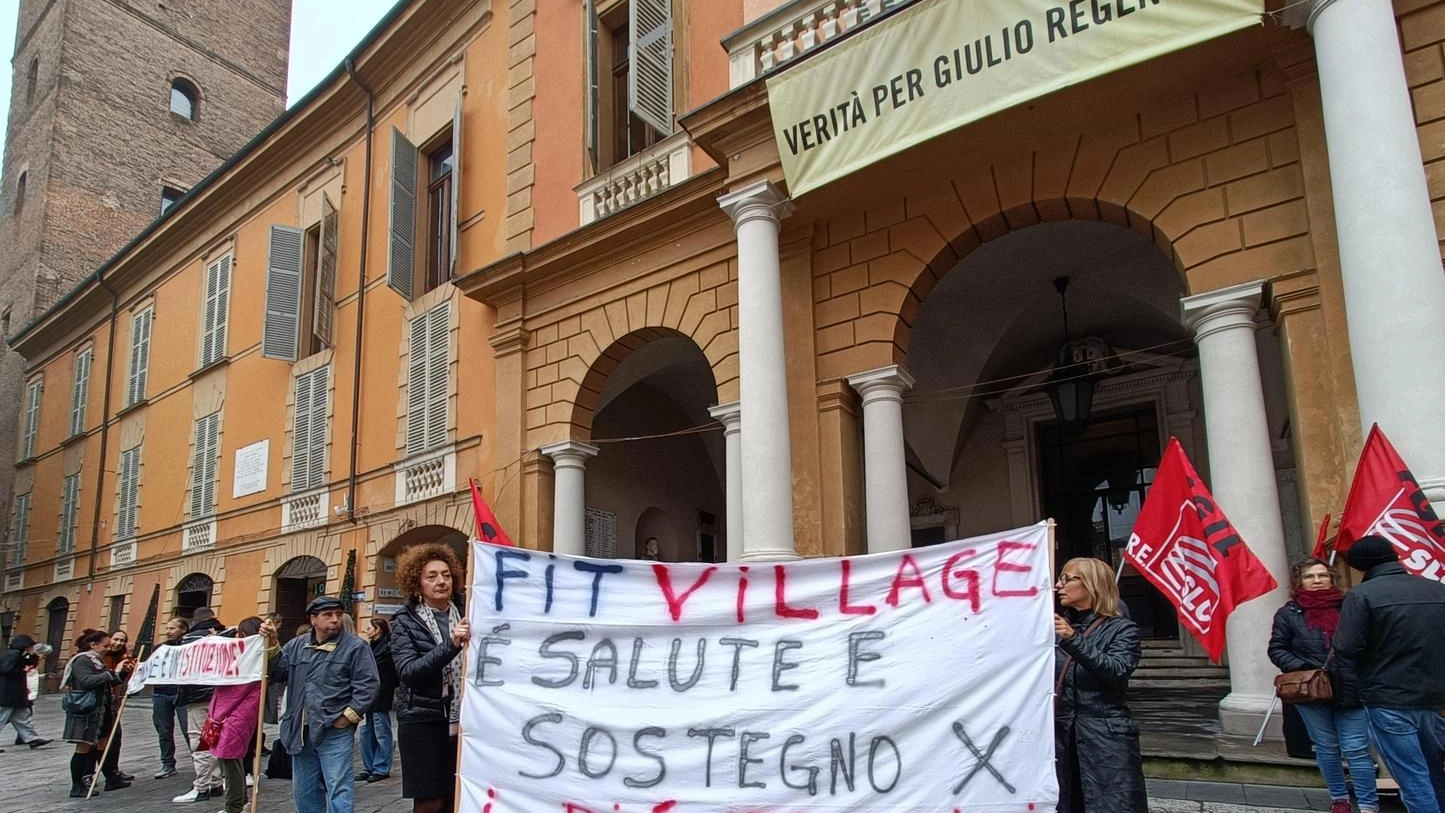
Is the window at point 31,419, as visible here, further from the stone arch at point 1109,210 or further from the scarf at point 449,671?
the scarf at point 449,671

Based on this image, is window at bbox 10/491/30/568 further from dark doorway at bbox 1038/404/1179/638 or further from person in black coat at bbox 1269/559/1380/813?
person in black coat at bbox 1269/559/1380/813

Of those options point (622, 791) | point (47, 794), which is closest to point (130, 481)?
point (47, 794)

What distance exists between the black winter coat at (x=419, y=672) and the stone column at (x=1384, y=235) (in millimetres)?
5513

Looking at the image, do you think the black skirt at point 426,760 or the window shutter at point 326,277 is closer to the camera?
the black skirt at point 426,760

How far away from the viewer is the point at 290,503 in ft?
56.4

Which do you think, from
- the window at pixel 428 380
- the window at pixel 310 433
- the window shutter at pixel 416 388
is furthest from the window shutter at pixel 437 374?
the window at pixel 310 433

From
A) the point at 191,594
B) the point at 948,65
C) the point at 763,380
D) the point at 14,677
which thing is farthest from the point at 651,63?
the point at 191,594

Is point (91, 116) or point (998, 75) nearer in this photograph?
point (998, 75)

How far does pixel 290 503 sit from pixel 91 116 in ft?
61.7

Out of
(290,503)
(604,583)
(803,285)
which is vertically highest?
(803,285)

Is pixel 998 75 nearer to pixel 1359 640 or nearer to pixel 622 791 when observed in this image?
pixel 1359 640

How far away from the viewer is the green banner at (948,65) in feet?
23.5

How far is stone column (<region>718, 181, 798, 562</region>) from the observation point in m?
8.98

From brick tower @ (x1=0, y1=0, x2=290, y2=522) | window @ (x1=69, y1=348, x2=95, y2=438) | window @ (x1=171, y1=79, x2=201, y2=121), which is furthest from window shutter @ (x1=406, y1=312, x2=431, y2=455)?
window @ (x1=171, y1=79, x2=201, y2=121)
